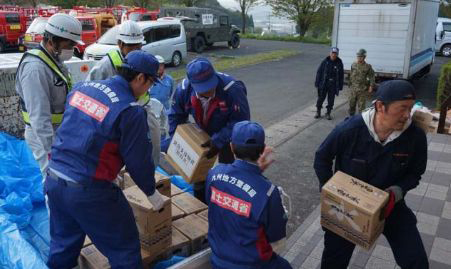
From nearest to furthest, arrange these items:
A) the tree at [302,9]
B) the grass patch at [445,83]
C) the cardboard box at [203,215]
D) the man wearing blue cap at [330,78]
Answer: the cardboard box at [203,215], the man wearing blue cap at [330,78], the grass patch at [445,83], the tree at [302,9]

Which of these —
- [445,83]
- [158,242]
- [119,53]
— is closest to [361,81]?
[445,83]

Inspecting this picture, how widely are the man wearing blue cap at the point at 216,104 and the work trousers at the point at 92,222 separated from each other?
3.89 ft

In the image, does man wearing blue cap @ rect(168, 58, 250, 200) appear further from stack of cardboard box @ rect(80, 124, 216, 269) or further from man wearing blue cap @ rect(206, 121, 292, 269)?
man wearing blue cap @ rect(206, 121, 292, 269)

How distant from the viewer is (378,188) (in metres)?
3.00

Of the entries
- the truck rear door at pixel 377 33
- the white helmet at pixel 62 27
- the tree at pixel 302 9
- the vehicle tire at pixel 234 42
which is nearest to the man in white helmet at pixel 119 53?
the white helmet at pixel 62 27

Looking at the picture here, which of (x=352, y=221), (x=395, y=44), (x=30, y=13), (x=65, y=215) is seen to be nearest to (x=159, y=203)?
(x=65, y=215)

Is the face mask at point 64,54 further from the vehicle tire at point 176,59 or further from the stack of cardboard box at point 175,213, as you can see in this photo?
the vehicle tire at point 176,59

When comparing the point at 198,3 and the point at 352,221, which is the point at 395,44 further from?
the point at 198,3

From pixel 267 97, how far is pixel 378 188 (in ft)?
29.3

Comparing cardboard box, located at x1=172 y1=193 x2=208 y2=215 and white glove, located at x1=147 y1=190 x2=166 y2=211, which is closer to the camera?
white glove, located at x1=147 y1=190 x2=166 y2=211

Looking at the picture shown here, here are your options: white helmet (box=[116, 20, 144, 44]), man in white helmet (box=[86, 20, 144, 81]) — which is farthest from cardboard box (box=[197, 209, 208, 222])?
white helmet (box=[116, 20, 144, 44])

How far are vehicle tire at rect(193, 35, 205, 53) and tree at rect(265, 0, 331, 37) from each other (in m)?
14.6

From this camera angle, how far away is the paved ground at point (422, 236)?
3955 mm

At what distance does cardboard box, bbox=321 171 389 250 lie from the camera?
2.76m
